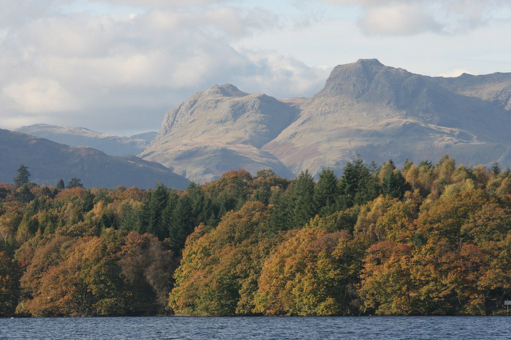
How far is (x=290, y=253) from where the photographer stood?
14212cm

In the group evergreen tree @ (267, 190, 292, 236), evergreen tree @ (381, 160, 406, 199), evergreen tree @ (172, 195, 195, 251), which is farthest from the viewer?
evergreen tree @ (172, 195, 195, 251)

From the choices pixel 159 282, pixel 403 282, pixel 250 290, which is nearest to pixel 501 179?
pixel 403 282

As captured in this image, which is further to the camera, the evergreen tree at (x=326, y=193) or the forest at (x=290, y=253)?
the evergreen tree at (x=326, y=193)

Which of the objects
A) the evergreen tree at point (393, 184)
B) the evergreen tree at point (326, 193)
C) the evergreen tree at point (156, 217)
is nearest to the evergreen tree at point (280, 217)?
the evergreen tree at point (326, 193)

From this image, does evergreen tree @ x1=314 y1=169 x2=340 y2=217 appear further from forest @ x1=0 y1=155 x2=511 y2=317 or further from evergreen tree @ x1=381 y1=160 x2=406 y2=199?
evergreen tree @ x1=381 y1=160 x2=406 y2=199

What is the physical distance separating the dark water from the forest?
9.50m

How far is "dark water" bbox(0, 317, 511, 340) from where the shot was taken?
3676 inches

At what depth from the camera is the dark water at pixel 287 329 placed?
306ft

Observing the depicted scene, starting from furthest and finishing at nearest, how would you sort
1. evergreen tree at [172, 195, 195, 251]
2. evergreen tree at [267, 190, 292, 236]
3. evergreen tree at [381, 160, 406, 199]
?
evergreen tree at [172, 195, 195, 251] → evergreen tree at [381, 160, 406, 199] → evergreen tree at [267, 190, 292, 236]

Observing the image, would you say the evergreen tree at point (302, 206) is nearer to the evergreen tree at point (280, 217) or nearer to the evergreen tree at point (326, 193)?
the evergreen tree at point (280, 217)

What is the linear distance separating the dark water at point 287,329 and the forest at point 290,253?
9504 mm

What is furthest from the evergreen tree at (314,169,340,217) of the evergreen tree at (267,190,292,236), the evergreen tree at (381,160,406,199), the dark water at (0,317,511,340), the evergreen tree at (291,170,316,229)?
the dark water at (0,317,511,340)

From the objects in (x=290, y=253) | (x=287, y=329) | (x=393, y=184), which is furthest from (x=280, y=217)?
(x=287, y=329)

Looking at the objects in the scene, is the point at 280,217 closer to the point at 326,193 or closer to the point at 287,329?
the point at 326,193
